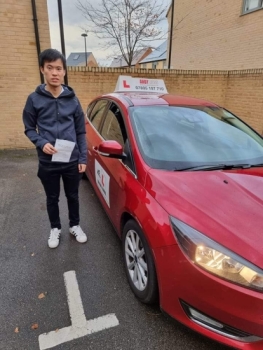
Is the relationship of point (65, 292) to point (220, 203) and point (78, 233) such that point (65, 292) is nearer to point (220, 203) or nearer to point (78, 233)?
point (78, 233)

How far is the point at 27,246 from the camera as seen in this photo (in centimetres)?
267

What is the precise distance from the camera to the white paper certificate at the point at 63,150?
221 cm

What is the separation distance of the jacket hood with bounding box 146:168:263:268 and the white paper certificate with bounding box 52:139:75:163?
2.68 ft

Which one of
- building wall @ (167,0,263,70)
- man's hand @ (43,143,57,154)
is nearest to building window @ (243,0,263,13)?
building wall @ (167,0,263,70)

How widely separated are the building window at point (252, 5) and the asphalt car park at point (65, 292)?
10521 mm

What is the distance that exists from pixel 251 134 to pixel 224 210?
1429 millimetres

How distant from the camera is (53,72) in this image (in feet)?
6.73

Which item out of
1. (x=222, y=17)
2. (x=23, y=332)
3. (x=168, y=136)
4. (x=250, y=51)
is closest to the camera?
(x=23, y=332)

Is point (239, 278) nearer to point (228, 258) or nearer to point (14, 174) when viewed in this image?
point (228, 258)

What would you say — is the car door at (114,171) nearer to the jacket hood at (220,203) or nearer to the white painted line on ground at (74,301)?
the jacket hood at (220,203)

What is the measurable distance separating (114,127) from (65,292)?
163 cm

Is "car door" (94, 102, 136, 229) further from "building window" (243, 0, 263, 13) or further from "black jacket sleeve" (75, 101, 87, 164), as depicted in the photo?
"building window" (243, 0, 263, 13)

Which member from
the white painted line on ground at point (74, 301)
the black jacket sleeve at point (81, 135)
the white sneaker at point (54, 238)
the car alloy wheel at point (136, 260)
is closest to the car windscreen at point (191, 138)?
the black jacket sleeve at point (81, 135)

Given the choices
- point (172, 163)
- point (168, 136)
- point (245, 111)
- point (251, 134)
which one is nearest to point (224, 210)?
point (172, 163)
